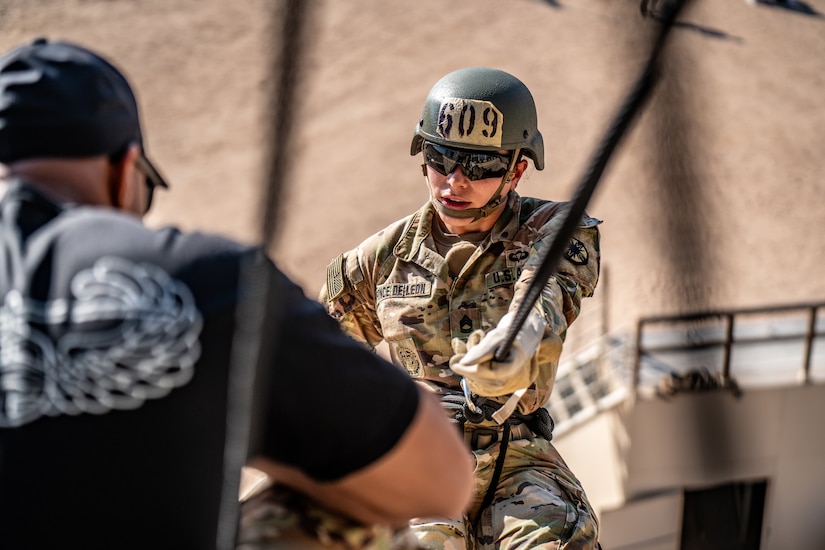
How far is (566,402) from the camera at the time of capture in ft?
25.7

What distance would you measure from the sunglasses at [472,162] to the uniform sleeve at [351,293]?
45 centimetres

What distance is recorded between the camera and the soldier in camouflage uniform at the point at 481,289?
10.9 feet

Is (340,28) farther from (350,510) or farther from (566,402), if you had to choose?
(350,510)

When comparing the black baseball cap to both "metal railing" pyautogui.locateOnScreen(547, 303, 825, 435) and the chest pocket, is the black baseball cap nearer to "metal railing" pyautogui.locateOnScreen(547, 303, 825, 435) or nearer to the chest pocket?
the chest pocket

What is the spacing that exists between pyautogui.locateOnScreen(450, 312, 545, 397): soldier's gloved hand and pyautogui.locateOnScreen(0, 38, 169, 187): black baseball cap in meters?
1.35

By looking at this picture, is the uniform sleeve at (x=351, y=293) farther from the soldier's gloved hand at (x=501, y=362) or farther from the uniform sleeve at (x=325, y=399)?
the uniform sleeve at (x=325, y=399)

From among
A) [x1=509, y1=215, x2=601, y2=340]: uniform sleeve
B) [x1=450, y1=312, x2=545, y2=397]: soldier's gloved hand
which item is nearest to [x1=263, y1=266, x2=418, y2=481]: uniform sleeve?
[x1=450, y1=312, x2=545, y2=397]: soldier's gloved hand

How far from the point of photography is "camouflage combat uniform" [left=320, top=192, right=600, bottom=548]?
3264 millimetres

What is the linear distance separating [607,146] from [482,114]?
177 cm

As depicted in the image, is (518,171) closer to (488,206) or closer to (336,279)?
(488,206)

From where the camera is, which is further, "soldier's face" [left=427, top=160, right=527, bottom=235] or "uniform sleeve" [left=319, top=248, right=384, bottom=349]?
"uniform sleeve" [left=319, top=248, right=384, bottom=349]

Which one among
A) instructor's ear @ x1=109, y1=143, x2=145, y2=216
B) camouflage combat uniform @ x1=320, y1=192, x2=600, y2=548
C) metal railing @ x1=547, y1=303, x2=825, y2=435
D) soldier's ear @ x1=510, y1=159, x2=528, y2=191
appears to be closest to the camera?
instructor's ear @ x1=109, y1=143, x2=145, y2=216

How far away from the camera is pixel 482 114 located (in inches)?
140

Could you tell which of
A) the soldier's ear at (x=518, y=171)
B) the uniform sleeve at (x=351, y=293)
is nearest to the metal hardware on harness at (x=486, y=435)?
the uniform sleeve at (x=351, y=293)
